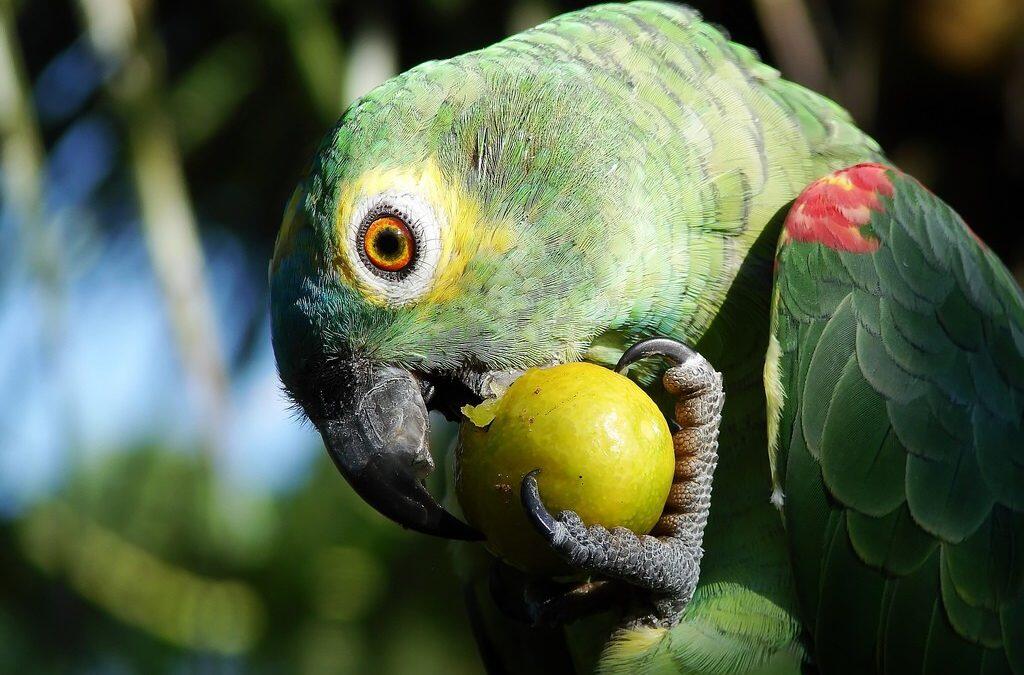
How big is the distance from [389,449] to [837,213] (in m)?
1.11

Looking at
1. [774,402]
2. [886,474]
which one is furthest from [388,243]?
[886,474]

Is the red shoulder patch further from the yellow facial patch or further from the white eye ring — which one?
the white eye ring

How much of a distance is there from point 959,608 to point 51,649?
6139 mm

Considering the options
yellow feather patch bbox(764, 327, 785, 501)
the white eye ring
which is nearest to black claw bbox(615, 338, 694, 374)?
yellow feather patch bbox(764, 327, 785, 501)

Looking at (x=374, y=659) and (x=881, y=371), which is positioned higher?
(x=881, y=371)

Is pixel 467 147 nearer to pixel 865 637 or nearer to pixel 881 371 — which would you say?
pixel 881 371

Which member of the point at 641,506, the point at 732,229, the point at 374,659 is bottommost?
the point at 374,659

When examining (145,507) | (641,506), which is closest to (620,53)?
(641,506)

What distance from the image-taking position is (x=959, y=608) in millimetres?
2037

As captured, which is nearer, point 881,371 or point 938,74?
point 881,371

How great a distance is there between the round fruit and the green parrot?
3.6 inches

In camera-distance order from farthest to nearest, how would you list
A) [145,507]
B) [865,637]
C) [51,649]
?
[51,649] < [145,507] < [865,637]

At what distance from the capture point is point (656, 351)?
2.09 m

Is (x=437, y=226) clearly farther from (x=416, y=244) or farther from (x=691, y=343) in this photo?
(x=691, y=343)
